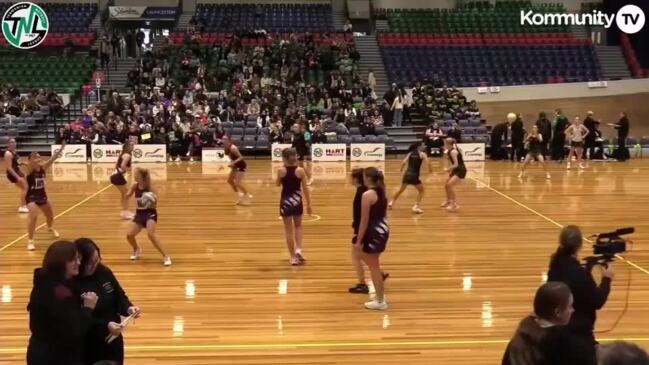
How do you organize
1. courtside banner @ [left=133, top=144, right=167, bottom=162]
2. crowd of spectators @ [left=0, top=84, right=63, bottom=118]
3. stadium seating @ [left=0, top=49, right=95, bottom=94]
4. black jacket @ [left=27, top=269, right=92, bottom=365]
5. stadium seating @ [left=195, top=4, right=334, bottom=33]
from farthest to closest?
stadium seating @ [left=195, top=4, right=334, bottom=33], stadium seating @ [left=0, top=49, right=95, bottom=94], crowd of spectators @ [left=0, top=84, right=63, bottom=118], courtside banner @ [left=133, top=144, right=167, bottom=162], black jacket @ [left=27, top=269, right=92, bottom=365]

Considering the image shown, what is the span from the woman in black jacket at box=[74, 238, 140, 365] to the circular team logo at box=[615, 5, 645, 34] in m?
32.4

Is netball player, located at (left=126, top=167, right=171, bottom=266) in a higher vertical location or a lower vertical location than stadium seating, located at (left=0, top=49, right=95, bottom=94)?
lower

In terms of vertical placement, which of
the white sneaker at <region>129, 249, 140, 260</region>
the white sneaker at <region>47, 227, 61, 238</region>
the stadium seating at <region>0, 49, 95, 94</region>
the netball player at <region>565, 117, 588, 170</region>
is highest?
the stadium seating at <region>0, 49, 95, 94</region>

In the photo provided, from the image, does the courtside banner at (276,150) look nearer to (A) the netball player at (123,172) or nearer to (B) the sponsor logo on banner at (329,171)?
(B) the sponsor logo on banner at (329,171)

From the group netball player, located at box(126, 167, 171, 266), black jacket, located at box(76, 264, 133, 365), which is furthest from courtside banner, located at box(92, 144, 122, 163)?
black jacket, located at box(76, 264, 133, 365)

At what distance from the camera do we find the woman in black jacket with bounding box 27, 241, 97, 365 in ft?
12.8

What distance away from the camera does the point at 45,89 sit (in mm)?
29234

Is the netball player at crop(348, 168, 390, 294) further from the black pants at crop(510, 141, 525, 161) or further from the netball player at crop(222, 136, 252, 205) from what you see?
the black pants at crop(510, 141, 525, 161)

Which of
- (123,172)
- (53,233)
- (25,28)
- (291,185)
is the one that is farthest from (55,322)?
(25,28)

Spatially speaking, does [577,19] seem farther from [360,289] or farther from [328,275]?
[360,289]

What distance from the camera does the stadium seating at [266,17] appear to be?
34.7 meters

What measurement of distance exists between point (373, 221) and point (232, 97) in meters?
19.9

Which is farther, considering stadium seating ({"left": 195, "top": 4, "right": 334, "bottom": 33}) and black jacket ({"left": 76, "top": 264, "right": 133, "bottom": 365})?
stadium seating ({"left": 195, "top": 4, "right": 334, "bottom": 33})

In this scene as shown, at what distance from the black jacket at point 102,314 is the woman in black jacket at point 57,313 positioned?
1.18ft
